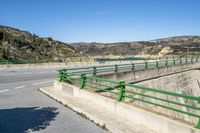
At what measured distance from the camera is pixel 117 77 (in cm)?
1795

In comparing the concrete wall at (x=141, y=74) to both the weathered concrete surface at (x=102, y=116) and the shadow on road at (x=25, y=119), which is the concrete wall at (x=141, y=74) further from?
the shadow on road at (x=25, y=119)

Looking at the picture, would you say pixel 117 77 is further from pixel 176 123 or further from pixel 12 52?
pixel 12 52

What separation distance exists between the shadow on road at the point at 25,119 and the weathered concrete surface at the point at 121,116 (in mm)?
1185

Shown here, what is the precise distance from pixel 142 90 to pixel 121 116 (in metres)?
11.4

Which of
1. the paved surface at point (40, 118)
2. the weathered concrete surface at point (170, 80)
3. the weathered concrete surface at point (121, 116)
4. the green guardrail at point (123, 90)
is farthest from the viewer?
the weathered concrete surface at point (170, 80)

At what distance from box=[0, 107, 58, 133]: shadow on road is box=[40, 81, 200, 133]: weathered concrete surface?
1185 mm

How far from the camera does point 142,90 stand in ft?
63.1

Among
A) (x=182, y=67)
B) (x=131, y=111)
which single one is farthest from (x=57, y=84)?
(x=182, y=67)

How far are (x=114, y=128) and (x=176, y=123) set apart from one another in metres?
1.86

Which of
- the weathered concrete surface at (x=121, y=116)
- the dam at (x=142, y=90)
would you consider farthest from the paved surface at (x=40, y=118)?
the dam at (x=142, y=90)

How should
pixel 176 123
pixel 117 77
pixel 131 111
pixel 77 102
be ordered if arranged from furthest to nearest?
pixel 117 77 → pixel 77 102 → pixel 131 111 → pixel 176 123

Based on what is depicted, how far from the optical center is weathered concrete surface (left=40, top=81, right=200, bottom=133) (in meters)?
6.31

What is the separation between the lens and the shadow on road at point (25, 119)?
730 cm

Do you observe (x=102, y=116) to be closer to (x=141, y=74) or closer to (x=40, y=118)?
(x=40, y=118)
